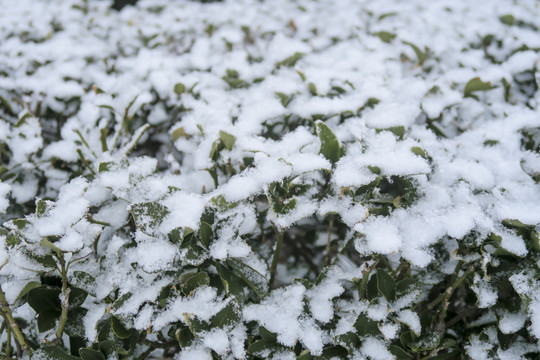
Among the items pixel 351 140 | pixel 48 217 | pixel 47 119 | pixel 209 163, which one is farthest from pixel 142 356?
pixel 47 119

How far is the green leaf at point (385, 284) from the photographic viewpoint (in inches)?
42.8

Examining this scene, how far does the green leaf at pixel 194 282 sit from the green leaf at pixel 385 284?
0.45 meters

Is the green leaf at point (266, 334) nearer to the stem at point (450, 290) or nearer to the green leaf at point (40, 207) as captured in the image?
the stem at point (450, 290)

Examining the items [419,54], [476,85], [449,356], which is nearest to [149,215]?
[449,356]

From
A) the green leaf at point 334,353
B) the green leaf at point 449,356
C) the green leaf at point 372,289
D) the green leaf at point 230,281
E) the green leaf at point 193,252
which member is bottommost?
the green leaf at point 449,356

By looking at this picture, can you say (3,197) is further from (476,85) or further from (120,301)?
(476,85)

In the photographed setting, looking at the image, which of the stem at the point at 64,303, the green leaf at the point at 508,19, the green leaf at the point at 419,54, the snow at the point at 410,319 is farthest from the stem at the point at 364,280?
the green leaf at the point at 508,19

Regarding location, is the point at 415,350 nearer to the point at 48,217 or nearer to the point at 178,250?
the point at 178,250

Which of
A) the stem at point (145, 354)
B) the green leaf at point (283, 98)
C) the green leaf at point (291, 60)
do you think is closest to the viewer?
the stem at point (145, 354)

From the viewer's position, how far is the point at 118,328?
1086mm

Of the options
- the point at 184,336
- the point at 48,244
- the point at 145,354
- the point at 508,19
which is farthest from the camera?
the point at 508,19

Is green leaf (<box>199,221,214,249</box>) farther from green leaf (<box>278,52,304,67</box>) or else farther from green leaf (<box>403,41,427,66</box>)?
green leaf (<box>403,41,427,66</box>)

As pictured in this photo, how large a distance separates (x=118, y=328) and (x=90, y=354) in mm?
90

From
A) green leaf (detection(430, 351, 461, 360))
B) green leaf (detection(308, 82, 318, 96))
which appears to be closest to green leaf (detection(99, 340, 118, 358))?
green leaf (detection(430, 351, 461, 360))
